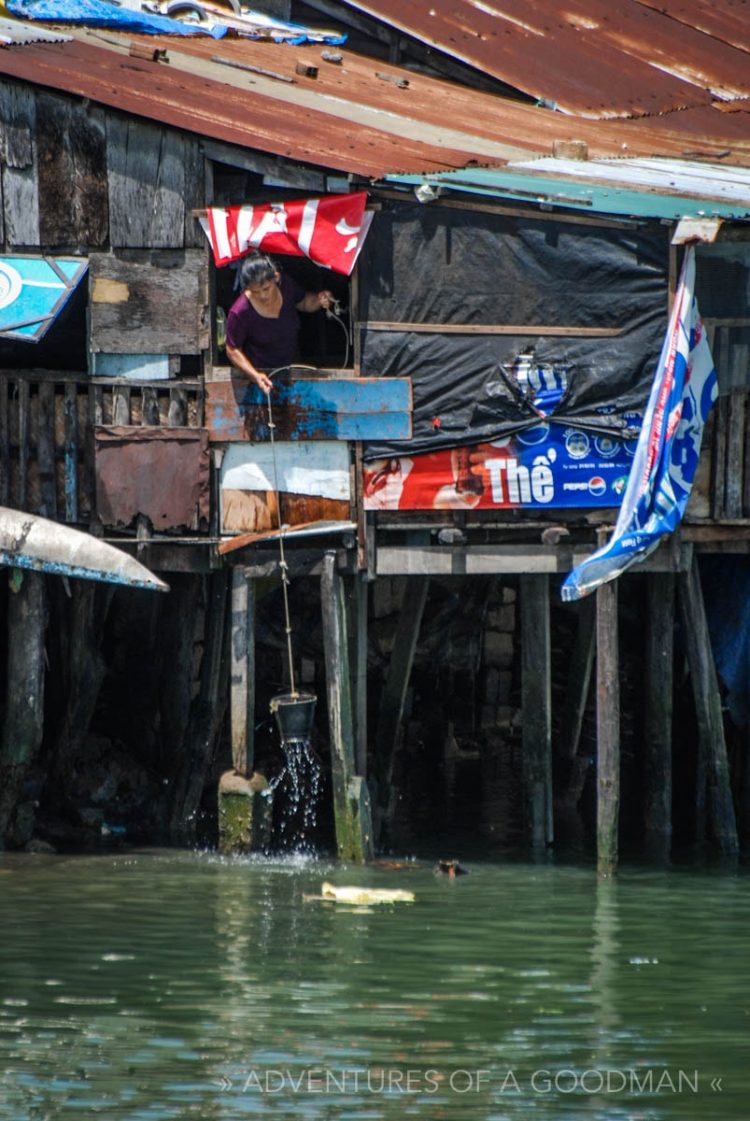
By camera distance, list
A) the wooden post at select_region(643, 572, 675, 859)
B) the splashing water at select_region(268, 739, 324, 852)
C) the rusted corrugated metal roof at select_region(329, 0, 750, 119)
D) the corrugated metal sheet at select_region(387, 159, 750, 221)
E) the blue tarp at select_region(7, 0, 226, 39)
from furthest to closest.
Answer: the rusted corrugated metal roof at select_region(329, 0, 750, 119)
the blue tarp at select_region(7, 0, 226, 39)
the splashing water at select_region(268, 739, 324, 852)
the wooden post at select_region(643, 572, 675, 859)
the corrugated metal sheet at select_region(387, 159, 750, 221)

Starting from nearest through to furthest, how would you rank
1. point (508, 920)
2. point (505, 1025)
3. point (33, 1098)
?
point (33, 1098)
point (505, 1025)
point (508, 920)

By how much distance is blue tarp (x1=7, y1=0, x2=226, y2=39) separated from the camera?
1917cm

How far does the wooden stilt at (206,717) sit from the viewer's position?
1767 centimetres

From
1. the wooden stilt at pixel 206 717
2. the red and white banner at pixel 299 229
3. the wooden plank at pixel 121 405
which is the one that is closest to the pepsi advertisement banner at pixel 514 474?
the red and white banner at pixel 299 229

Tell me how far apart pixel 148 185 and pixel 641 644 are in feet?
27.3

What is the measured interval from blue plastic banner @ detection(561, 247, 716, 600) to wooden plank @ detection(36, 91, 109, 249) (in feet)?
14.6

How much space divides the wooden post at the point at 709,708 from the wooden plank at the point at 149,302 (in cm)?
443

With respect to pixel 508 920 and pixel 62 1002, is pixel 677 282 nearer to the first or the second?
pixel 508 920

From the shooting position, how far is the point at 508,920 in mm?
13562

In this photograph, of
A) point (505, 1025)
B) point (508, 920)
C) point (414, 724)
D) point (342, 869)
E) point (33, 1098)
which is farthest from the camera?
point (414, 724)

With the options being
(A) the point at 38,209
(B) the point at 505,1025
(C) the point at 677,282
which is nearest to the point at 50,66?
(A) the point at 38,209

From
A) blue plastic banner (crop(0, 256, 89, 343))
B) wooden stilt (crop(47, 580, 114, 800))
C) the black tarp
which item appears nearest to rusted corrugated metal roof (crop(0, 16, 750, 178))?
the black tarp

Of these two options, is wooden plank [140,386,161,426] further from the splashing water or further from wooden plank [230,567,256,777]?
the splashing water

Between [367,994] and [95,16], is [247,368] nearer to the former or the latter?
[95,16]
